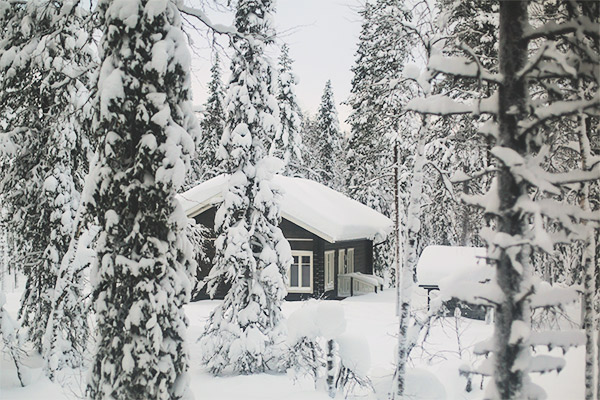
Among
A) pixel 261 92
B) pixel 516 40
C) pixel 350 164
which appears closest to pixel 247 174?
pixel 261 92

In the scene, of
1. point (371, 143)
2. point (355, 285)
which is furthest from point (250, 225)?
point (355, 285)

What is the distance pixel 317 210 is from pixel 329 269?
3860 mm

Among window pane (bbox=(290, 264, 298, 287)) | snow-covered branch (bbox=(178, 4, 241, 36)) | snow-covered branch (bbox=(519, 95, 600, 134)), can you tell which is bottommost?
window pane (bbox=(290, 264, 298, 287))

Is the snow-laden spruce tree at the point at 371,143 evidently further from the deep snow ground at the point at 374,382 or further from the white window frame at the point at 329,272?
the deep snow ground at the point at 374,382

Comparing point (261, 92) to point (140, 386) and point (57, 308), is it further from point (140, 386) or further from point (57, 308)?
point (140, 386)

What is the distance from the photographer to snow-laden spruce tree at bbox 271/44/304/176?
32850 millimetres

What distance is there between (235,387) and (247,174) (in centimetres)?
609

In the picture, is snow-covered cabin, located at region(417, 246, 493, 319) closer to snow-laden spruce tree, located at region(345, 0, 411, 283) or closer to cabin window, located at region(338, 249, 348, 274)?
snow-laden spruce tree, located at region(345, 0, 411, 283)

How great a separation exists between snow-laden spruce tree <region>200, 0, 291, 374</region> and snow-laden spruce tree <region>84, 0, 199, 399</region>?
7081mm

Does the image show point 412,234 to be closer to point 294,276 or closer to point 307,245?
point 307,245

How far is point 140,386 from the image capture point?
621 centimetres

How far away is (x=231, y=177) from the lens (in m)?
13.9

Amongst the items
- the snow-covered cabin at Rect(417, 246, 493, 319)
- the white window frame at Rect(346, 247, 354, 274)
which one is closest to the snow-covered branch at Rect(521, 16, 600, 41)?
the snow-covered cabin at Rect(417, 246, 493, 319)

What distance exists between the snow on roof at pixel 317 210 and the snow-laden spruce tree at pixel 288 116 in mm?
4634
